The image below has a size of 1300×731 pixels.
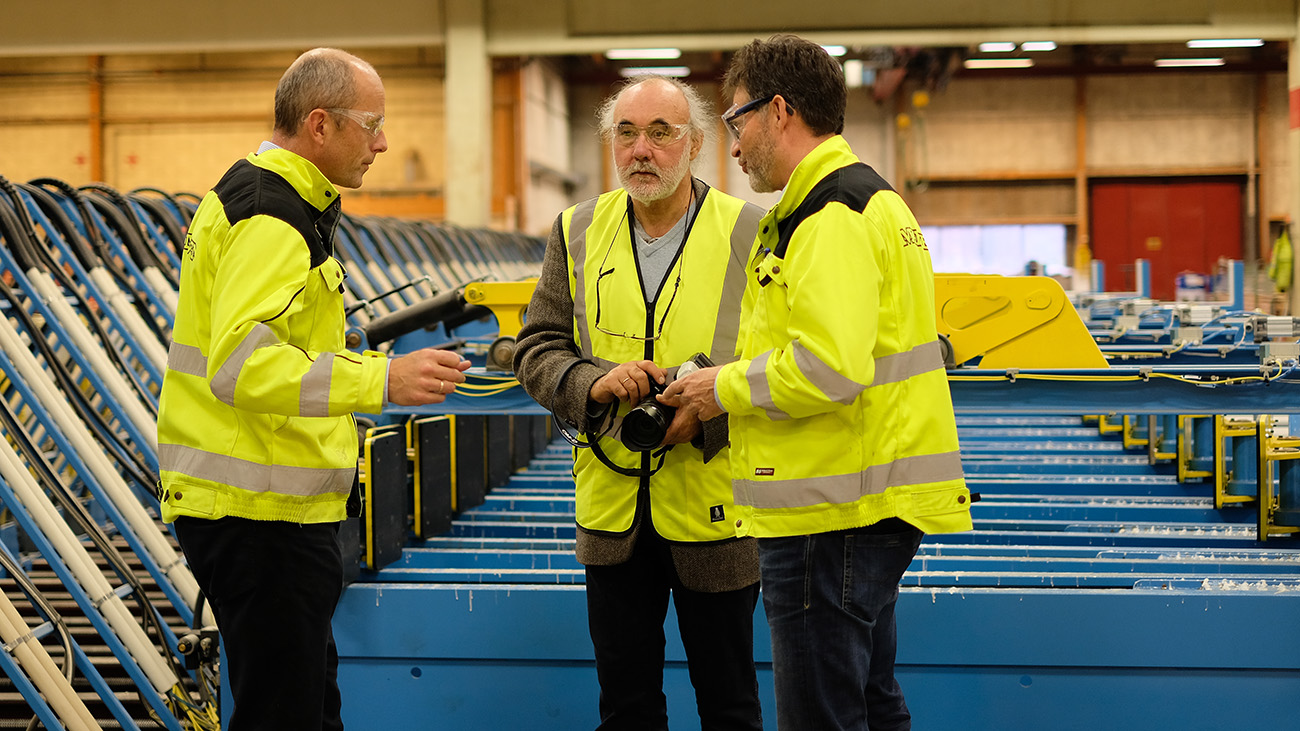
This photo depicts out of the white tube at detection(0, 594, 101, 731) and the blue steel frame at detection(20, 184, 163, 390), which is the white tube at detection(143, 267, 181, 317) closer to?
the blue steel frame at detection(20, 184, 163, 390)

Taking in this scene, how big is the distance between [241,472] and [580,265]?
739mm

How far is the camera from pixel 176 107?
15.7 meters

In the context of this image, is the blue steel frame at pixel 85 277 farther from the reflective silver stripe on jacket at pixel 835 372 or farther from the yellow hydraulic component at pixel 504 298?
the reflective silver stripe on jacket at pixel 835 372

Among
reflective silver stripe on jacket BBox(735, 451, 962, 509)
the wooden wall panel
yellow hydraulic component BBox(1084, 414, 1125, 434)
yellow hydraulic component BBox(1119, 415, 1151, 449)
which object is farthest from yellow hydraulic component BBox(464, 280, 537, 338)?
the wooden wall panel

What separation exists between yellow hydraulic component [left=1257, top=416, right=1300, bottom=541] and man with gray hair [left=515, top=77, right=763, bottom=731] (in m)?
2.28

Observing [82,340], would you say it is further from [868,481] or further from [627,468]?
[868,481]

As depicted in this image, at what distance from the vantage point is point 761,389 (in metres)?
1.76

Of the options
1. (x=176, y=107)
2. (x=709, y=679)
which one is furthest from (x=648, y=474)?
(x=176, y=107)

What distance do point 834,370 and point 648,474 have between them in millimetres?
560

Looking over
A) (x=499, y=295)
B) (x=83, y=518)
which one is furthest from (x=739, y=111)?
(x=83, y=518)

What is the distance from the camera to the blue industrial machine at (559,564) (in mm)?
2682

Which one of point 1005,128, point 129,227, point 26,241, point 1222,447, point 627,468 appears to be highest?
point 1005,128

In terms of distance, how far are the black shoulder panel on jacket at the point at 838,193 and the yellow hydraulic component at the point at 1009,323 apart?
144 centimetres

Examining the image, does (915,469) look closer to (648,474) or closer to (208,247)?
(648,474)
